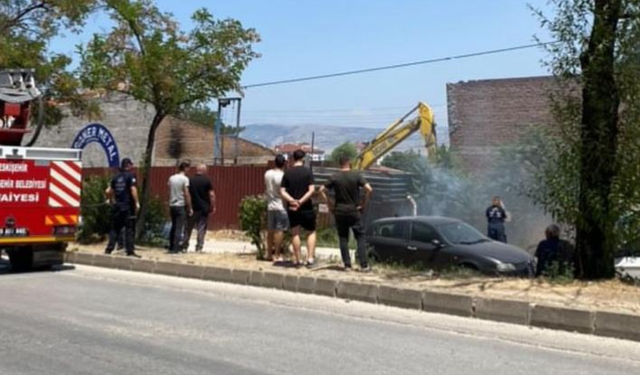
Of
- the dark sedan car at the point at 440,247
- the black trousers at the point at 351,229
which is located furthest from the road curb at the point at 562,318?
the dark sedan car at the point at 440,247

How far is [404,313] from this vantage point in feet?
33.3

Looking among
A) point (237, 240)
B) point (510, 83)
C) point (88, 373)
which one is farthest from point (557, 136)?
point (510, 83)

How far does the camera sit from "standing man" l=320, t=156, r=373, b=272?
1216cm

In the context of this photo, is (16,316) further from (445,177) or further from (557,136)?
(445,177)

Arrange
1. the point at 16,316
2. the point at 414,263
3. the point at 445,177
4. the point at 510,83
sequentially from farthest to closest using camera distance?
the point at 510,83, the point at 445,177, the point at 414,263, the point at 16,316

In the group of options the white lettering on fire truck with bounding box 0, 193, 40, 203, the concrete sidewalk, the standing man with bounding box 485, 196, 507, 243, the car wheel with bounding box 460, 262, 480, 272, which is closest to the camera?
the white lettering on fire truck with bounding box 0, 193, 40, 203

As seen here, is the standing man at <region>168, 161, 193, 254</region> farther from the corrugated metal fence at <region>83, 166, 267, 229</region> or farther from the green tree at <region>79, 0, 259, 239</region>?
the corrugated metal fence at <region>83, 166, 267, 229</region>

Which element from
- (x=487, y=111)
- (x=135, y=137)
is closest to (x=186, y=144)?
(x=135, y=137)

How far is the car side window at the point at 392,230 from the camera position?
51.9ft

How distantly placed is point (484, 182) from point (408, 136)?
6.39m

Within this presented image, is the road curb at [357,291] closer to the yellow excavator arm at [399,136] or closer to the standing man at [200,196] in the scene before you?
the standing man at [200,196]

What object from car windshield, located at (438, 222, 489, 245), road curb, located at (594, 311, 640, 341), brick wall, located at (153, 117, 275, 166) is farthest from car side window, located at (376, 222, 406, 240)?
brick wall, located at (153, 117, 275, 166)

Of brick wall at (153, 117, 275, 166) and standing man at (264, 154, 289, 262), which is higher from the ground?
brick wall at (153, 117, 275, 166)

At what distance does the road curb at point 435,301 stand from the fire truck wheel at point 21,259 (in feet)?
6.16
